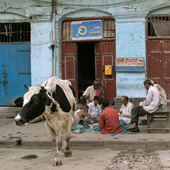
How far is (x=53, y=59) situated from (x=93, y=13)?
2.27m

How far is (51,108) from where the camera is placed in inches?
214

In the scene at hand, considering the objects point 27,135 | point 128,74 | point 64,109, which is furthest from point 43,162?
point 128,74

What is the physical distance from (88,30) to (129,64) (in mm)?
1978

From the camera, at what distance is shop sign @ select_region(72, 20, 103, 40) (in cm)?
1125

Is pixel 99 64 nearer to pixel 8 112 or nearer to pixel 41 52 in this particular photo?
pixel 41 52

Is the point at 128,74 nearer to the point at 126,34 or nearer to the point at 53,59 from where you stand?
the point at 126,34

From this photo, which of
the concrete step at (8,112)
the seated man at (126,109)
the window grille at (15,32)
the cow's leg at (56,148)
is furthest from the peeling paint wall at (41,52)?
the cow's leg at (56,148)

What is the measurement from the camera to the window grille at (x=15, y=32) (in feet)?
39.0

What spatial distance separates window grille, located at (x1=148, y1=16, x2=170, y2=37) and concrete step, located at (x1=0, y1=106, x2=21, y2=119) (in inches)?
228

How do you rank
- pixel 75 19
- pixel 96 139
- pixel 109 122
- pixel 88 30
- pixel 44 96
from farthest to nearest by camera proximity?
pixel 75 19, pixel 88 30, pixel 109 122, pixel 96 139, pixel 44 96

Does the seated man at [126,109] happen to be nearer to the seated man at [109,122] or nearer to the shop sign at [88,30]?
the seated man at [109,122]

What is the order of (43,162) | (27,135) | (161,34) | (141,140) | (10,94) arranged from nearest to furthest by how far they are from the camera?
(43,162)
(141,140)
(27,135)
(161,34)
(10,94)

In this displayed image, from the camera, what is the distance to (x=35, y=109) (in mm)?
4988

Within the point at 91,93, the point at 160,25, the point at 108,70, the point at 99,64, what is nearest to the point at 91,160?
the point at 91,93
